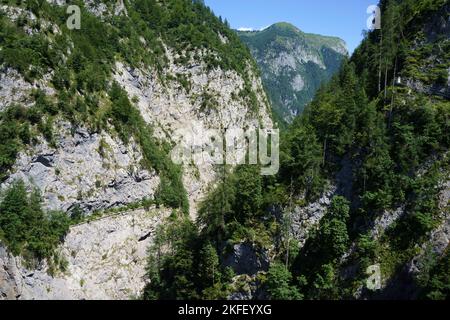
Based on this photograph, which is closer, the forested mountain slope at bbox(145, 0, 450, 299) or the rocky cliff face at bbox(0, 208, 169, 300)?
the forested mountain slope at bbox(145, 0, 450, 299)

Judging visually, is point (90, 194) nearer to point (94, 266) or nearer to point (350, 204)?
point (94, 266)

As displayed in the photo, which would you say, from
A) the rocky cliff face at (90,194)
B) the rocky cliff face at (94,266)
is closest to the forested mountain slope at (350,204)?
the rocky cliff face at (94,266)

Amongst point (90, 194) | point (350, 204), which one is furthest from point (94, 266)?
point (350, 204)

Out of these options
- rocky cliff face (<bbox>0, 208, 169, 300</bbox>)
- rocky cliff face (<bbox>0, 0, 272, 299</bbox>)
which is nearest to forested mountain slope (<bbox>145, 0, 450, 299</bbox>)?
rocky cliff face (<bbox>0, 208, 169, 300</bbox>)

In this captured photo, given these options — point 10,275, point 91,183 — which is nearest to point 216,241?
point 91,183

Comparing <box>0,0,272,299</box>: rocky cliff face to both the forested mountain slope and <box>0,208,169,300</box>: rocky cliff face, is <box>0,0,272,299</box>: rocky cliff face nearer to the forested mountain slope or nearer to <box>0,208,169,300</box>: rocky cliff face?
<box>0,208,169,300</box>: rocky cliff face

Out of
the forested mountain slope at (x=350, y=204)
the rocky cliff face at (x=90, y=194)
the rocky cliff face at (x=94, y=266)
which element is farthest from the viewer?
the rocky cliff face at (x=90, y=194)

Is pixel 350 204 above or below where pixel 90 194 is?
below

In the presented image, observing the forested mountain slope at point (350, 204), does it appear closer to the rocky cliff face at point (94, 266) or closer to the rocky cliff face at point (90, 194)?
the rocky cliff face at point (94, 266)
